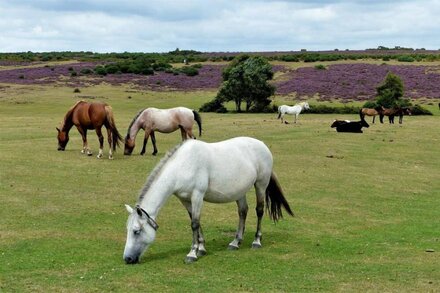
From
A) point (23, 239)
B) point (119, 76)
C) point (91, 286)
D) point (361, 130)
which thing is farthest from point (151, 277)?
point (119, 76)

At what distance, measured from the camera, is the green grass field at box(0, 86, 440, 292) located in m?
8.48

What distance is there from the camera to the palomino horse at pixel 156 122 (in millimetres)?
22469

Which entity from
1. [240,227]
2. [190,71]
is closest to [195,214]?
[240,227]

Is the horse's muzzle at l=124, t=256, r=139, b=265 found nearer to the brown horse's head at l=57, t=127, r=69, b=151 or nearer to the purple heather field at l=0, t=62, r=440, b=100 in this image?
the brown horse's head at l=57, t=127, r=69, b=151

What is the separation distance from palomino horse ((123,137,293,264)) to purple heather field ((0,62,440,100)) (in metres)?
51.9

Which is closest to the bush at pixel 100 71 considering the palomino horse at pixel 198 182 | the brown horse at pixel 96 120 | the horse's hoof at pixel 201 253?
the brown horse at pixel 96 120

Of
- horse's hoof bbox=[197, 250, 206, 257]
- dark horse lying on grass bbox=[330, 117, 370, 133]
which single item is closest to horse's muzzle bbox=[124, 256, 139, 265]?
horse's hoof bbox=[197, 250, 206, 257]

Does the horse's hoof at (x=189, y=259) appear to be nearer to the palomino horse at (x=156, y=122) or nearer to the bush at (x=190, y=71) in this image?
the palomino horse at (x=156, y=122)

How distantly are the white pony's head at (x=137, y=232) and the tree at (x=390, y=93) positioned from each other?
46.6m

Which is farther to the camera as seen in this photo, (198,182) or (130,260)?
(198,182)

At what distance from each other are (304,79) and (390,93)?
20.5 m

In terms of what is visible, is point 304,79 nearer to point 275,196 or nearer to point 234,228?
point 234,228

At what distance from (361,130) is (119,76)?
4960cm

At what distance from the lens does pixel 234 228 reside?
1226 centimetres
